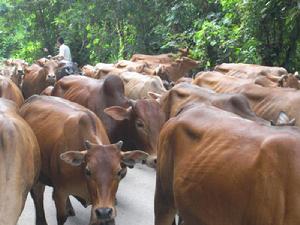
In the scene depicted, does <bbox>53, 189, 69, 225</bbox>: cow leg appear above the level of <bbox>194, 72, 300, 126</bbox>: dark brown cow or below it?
below

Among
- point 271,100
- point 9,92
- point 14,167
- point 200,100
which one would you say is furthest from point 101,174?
point 9,92

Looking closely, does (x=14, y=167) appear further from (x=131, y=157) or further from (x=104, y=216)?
(x=131, y=157)

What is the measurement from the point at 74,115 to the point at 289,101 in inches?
124

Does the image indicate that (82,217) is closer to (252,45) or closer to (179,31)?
(252,45)

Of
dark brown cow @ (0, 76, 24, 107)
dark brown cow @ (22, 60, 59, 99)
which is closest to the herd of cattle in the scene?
dark brown cow @ (0, 76, 24, 107)

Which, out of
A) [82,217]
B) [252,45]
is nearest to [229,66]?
[252,45]

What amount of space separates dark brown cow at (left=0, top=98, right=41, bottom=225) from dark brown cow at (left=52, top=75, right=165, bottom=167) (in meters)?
1.87

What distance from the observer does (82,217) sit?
7.50 meters

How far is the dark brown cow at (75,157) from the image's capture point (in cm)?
524

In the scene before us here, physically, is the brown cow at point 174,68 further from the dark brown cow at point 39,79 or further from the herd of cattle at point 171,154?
→ the herd of cattle at point 171,154

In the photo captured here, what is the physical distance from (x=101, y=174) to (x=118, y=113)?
6.79 ft

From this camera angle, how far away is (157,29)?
60.5 ft

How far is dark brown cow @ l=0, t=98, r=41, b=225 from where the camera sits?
462 cm

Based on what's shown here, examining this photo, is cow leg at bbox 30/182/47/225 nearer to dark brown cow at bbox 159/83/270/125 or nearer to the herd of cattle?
the herd of cattle
